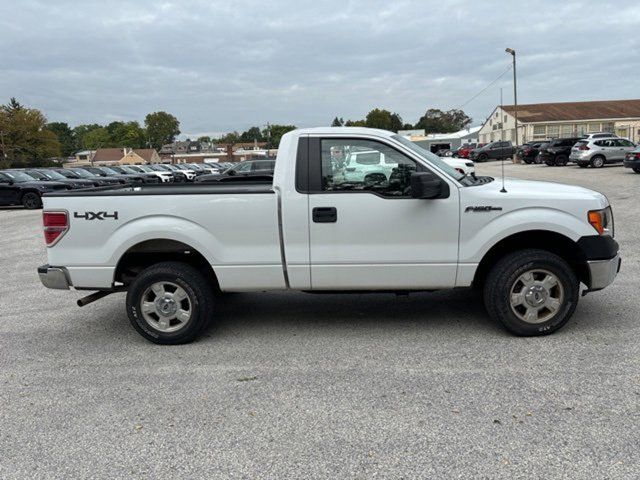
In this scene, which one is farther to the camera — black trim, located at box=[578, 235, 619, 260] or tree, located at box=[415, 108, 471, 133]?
tree, located at box=[415, 108, 471, 133]

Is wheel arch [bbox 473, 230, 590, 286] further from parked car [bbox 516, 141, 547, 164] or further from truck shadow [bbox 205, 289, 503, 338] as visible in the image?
parked car [bbox 516, 141, 547, 164]

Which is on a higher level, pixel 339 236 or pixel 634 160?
pixel 634 160

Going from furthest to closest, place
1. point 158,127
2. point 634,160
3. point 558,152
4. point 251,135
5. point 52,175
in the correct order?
point 251,135 < point 158,127 < point 558,152 < point 52,175 < point 634,160

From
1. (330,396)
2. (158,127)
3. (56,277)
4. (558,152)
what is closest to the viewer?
(330,396)

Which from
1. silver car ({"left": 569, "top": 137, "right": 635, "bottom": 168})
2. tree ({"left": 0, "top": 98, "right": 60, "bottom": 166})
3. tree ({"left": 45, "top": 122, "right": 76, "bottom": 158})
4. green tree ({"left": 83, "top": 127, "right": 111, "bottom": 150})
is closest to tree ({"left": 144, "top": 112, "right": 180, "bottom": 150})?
green tree ({"left": 83, "top": 127, "right": 111, "bottom": 150})

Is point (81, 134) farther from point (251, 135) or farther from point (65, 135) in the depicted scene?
point (251, 135)

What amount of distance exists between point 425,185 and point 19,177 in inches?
829

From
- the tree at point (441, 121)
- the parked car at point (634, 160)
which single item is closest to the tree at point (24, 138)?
the parked car at point (634, 160)

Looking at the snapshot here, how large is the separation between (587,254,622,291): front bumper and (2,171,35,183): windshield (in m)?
21.2

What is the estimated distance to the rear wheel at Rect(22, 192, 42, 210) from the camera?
19922mm

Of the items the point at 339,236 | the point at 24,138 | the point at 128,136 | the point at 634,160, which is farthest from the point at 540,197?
the point at 128,136

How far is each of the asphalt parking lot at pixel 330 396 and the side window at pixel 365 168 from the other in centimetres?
138

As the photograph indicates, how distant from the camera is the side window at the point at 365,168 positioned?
4.63 metres

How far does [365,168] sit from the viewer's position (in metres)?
4.71
